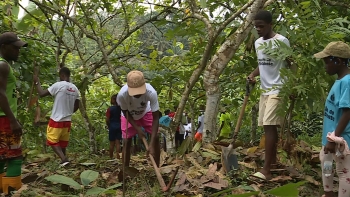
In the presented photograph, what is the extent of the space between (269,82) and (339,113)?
107cm

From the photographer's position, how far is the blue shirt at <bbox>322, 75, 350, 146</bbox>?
124 inches

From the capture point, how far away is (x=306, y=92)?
13.6 feet

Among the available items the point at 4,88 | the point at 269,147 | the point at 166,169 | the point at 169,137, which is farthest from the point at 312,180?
the point at 4,88

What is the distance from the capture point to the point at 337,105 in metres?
3.27

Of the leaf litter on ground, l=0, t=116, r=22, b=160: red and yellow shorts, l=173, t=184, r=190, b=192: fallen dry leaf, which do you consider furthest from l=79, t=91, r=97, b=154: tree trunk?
l=173, t=184, r=190, b=192: fallen dry leaf

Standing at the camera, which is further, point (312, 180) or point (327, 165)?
point (312, 180)

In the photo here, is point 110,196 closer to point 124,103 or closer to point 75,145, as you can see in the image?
point 124,103

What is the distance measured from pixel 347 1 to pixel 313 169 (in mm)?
2273

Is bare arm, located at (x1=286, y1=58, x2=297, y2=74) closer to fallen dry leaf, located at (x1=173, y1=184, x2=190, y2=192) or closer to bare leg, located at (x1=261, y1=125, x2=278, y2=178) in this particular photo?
bare leg, located at (x1=261, y1=125, x2=278, y2=178)


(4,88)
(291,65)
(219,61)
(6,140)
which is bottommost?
(6,140)

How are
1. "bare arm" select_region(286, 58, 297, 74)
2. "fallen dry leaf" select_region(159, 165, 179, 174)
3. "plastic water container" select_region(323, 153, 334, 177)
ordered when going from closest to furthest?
"plastic water container" select_region(323, 153, 334, 177) < "bare arm" select_region(286, 58, 297, 74) < "fallen dry leaf" select_region(159, 165, 179, 174)

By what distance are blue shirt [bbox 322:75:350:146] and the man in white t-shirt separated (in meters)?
1.70

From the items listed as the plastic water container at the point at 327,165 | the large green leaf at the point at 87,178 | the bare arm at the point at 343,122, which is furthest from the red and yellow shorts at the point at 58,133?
the bare arm at the point at 343,122

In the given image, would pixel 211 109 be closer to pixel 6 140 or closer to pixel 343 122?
pixel 343 122
